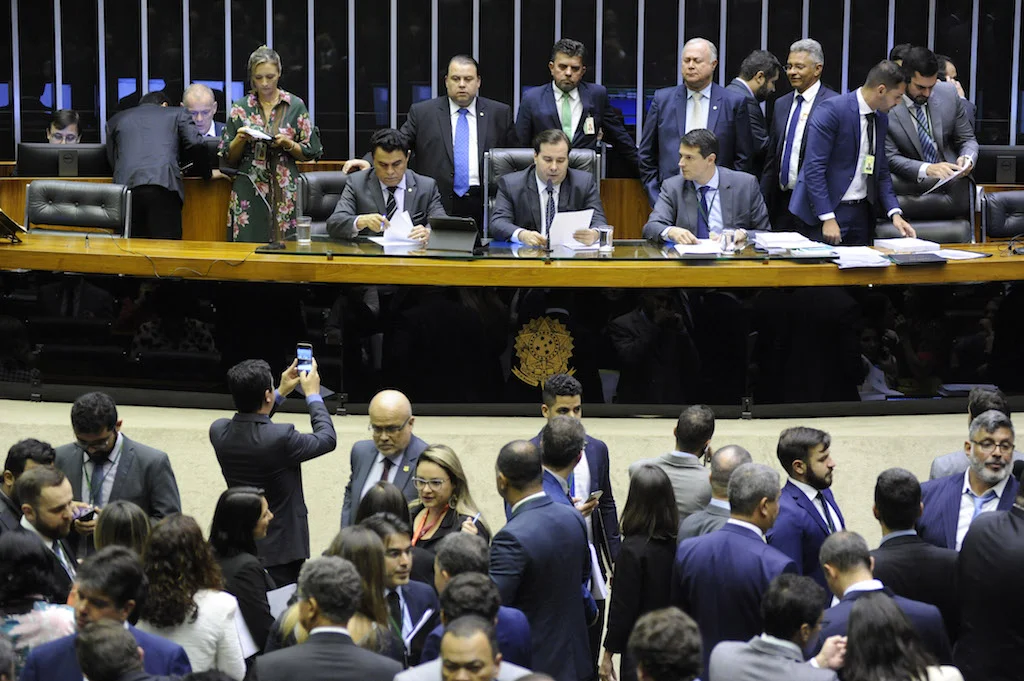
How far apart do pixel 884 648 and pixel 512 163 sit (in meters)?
5.07

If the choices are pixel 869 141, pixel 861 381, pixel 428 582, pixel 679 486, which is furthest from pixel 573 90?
pixel 428 582

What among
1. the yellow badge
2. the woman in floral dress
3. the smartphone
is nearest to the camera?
the smartphone

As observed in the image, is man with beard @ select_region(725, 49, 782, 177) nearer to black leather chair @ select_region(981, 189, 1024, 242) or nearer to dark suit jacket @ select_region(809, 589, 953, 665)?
black leather chair @ select_region(981, 189, 1024, 242)

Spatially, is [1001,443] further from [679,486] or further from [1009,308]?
[1009,308]

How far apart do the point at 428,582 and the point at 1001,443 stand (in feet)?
6.24

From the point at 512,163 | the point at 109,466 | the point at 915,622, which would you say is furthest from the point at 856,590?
the point at 512,163

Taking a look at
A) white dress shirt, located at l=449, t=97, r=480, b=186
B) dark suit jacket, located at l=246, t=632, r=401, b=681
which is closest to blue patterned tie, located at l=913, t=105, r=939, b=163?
white dress shirt, located at l=449, t=97, r=480, b=186

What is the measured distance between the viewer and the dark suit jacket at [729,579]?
3.84m

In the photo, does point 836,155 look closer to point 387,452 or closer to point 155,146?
point 387,452

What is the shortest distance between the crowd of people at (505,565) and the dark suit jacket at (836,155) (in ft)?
8.39

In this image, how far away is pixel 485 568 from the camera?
3660 millimetres

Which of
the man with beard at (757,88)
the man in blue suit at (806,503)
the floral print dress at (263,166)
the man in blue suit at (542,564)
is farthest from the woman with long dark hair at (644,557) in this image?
the man with beard at (757,88)

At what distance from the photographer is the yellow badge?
21.9 feet

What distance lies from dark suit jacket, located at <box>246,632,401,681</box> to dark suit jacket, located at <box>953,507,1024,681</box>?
1.70 m
